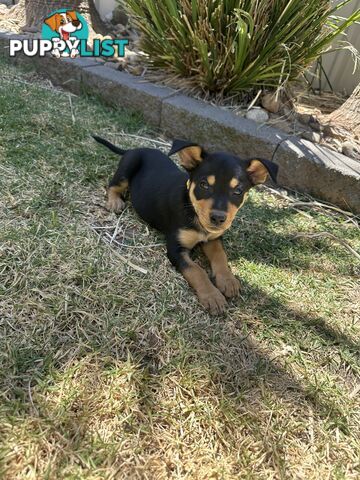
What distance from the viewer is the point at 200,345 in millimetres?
2326

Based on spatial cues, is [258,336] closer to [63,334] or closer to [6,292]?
[63,334]

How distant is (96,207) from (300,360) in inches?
75.7

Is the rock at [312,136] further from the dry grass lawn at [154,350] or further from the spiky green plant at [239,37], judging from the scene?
the dry grass lawn at [154,350]

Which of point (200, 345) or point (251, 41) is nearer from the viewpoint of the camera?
point (200, 345)

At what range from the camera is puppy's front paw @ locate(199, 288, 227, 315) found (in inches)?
100

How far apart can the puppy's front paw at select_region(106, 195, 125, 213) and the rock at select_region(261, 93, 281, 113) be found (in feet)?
7.71

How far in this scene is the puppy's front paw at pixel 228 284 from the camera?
2705 mm

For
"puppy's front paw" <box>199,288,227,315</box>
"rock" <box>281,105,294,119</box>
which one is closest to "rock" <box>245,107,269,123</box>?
"rock" <box>281,105,294,119</box>

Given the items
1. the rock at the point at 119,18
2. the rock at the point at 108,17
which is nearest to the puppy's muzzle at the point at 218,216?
the rock at the point at 119,18

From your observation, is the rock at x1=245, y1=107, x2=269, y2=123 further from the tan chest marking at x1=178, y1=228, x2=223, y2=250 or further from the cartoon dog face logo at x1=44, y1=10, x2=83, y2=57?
the cartoon dog face logo at x1=44, y1=10, x2=83, y2=57

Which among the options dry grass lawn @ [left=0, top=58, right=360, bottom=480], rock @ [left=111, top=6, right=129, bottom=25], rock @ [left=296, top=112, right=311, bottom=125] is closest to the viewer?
dry grass lawn @ [left=0, top=58, right=360, bottom=480]

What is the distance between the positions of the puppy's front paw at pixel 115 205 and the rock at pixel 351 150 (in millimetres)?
2512

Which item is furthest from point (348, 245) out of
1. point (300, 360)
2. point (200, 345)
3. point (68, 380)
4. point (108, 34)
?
point (108, 34)

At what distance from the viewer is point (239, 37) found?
4227 millimetres
